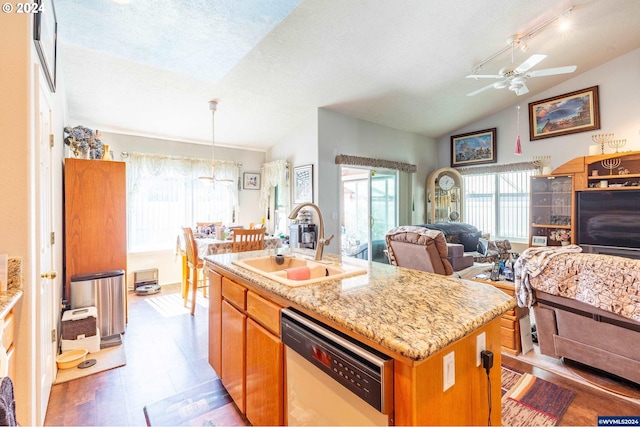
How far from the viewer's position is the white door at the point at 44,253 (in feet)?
4.91

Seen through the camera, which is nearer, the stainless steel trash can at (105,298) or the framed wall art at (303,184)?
the stainless steel trash can at (105,298)

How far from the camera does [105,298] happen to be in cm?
289

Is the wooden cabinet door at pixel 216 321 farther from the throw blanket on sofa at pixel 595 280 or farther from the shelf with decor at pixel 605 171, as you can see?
the shelf with decor at pixel 605 171

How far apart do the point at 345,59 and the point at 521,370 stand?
3387 mm

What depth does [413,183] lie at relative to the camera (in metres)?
6.05

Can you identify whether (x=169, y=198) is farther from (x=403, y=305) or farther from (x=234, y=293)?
(x=403, y=305)

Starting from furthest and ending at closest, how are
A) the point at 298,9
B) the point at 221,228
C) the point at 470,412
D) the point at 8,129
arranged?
the point at 221,228 → the point at 298,9 → the point at 8,129 → the point at 470,412

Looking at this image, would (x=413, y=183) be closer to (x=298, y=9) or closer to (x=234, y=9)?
(x=298, y=9)

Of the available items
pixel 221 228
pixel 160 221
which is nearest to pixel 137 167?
pixel 160 221

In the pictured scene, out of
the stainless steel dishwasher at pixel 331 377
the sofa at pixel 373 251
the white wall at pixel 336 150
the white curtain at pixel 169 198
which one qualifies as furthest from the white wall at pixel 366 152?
the stainless steel dishwasher at pixel 331 377

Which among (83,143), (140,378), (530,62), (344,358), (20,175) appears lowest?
(140,378)

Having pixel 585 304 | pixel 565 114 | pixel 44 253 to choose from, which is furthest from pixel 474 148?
pixel 44 253

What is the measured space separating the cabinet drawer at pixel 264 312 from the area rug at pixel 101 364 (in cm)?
174

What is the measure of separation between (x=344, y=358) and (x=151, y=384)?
198 cm
